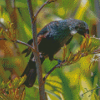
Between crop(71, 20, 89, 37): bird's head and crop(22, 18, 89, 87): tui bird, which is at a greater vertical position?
crop(71, 20, 89, 37): bird's head

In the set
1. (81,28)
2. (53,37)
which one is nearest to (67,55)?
(53,37)

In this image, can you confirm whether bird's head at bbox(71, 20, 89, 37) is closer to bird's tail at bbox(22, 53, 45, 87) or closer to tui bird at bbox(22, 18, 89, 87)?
tui bird at bbox(22, 18, 89, 87)

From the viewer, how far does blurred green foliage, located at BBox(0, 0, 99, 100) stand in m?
0.65

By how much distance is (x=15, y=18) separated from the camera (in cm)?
77

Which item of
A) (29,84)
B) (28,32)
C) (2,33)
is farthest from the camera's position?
(28,32)

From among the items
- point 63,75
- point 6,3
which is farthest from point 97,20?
point 6,3

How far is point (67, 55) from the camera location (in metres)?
0.72

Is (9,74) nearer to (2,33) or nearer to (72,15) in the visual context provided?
(72,15)

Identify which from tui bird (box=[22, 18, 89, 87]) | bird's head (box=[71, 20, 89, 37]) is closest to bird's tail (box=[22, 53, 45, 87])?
tui bird (box=[22, 18, 89, 87])

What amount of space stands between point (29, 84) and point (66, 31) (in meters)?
0.23

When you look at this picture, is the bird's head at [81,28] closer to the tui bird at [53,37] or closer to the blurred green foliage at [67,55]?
the tui bird at [53,37]

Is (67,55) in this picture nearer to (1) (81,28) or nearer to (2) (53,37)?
(2) (53,37)

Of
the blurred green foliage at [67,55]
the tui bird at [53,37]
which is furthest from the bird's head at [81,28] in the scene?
the blurred green foliage at [67,55]

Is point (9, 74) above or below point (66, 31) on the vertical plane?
below
